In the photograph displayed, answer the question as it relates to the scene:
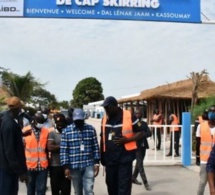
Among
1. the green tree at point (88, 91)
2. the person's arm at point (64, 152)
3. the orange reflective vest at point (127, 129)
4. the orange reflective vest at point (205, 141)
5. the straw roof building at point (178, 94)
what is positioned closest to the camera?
the person's arm at point (64, 152)

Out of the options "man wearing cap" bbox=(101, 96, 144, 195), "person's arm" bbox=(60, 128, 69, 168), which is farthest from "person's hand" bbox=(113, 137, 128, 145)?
"person's arm" bbox=(60, 128, 69, 168)

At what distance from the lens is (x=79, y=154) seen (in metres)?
5.63

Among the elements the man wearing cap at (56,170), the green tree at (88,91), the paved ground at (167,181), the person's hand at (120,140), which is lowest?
the paved ground at (167,181)

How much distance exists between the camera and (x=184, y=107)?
23141mm

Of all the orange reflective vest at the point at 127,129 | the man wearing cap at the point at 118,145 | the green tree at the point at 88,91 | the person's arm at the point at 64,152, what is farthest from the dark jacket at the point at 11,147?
the green tree at the point at 88,91

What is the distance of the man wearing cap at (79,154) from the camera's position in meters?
5.62

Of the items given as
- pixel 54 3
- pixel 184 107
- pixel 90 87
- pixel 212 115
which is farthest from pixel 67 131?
pixel 90 87

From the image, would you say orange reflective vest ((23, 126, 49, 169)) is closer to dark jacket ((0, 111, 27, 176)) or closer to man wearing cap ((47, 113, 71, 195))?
man wearing cap ((47, 113, 71, 195))

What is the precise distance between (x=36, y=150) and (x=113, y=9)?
5443mm

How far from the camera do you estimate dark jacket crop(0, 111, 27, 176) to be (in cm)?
517

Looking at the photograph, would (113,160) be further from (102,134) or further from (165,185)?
(165,185)

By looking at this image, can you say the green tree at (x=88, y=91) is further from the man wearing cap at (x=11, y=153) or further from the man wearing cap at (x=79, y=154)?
the man wearing cap at (x=11, y=153)

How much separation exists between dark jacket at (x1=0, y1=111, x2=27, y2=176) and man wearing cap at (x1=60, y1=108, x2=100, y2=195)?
591 mm

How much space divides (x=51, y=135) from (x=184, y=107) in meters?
17.7
